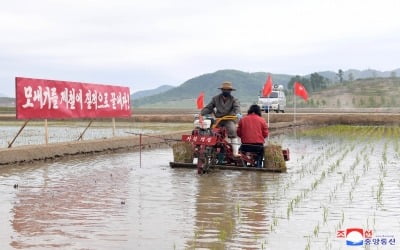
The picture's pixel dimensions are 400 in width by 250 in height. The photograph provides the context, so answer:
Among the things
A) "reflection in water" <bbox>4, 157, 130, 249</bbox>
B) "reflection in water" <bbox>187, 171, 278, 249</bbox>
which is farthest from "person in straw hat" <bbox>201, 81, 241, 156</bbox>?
"reflection in water" <bbox>4, 157, 130, 249</bbox>

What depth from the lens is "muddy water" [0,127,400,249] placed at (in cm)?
610

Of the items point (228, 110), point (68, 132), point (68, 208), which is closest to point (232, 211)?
point (68, 208)

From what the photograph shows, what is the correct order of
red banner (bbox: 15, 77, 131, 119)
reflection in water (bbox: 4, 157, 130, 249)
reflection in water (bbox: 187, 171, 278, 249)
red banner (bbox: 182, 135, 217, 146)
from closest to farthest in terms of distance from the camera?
reflection in water (bbox: 187, 171, 278, 249) < reflection in water (bbox: 4, 157, 130, 249) < red banner (bbox: 182, 135, 217, 146) < red banner (bbox: 15, 77, 131, 119)

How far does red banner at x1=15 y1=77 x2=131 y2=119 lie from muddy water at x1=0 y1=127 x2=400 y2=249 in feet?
7.51

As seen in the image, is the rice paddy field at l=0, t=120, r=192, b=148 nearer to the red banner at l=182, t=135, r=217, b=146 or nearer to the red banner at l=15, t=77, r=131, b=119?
the red banner at l=15, t=77, r=131, b=119

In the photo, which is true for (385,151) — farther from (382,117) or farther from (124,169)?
(382,117)

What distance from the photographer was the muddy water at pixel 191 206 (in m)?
6.10

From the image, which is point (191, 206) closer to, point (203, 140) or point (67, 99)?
point (203, 140)

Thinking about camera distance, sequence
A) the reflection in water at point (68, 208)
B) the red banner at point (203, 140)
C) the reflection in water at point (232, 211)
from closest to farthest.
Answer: the reflection in water at point (232, 211) < the reflection in water at point (68, 208) < the red banner at point (203, 140)

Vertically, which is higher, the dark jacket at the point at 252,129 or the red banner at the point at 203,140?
the dark jacket at the point at 252,129

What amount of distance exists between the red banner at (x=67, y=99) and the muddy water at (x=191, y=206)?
7.51 ft

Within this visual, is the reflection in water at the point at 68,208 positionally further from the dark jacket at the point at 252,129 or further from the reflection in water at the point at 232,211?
the dark jacket at the point at 252,129

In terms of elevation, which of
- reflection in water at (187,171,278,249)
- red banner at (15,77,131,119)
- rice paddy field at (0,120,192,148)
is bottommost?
reflection in water at (187,171,278,249)

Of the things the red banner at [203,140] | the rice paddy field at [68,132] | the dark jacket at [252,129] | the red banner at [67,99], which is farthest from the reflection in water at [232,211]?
the rice paddy field at [68,132]
